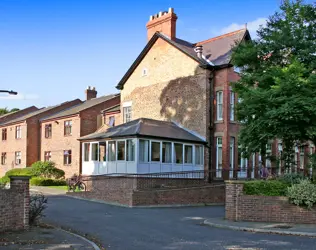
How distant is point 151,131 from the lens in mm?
26766

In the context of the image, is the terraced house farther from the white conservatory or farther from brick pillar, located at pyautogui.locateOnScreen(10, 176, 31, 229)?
brick pillar, located at pyautogui.locateOnScreen(10, 176, 31, 229)

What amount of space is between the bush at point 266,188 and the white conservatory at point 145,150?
32.4 ft

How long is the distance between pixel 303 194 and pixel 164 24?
20868mm

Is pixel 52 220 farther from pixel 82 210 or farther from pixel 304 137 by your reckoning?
pixel 304 137

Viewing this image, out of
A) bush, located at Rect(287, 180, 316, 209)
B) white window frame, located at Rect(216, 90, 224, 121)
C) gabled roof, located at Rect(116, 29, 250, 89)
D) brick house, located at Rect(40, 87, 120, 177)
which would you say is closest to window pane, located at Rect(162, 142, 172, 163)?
white window frame, located at Rect(216, 90, 224, 121)

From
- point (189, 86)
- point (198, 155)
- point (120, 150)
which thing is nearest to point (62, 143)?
point (120, 150)

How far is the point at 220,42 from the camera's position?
31.7 meters

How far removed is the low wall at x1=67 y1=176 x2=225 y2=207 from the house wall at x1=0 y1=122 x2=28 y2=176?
20182mm

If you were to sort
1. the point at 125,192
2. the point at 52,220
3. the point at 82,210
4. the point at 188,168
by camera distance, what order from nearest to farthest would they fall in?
the point at 52,220
the point at 82,210
the point at 125,192
the point at 188,168

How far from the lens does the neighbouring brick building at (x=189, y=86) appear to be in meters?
28.5

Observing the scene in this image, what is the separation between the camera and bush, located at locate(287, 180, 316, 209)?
1524 centimetres

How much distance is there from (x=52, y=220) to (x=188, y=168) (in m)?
13.6

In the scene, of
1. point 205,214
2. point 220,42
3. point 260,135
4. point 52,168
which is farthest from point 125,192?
point 52,168

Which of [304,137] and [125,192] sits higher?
[304,137]
